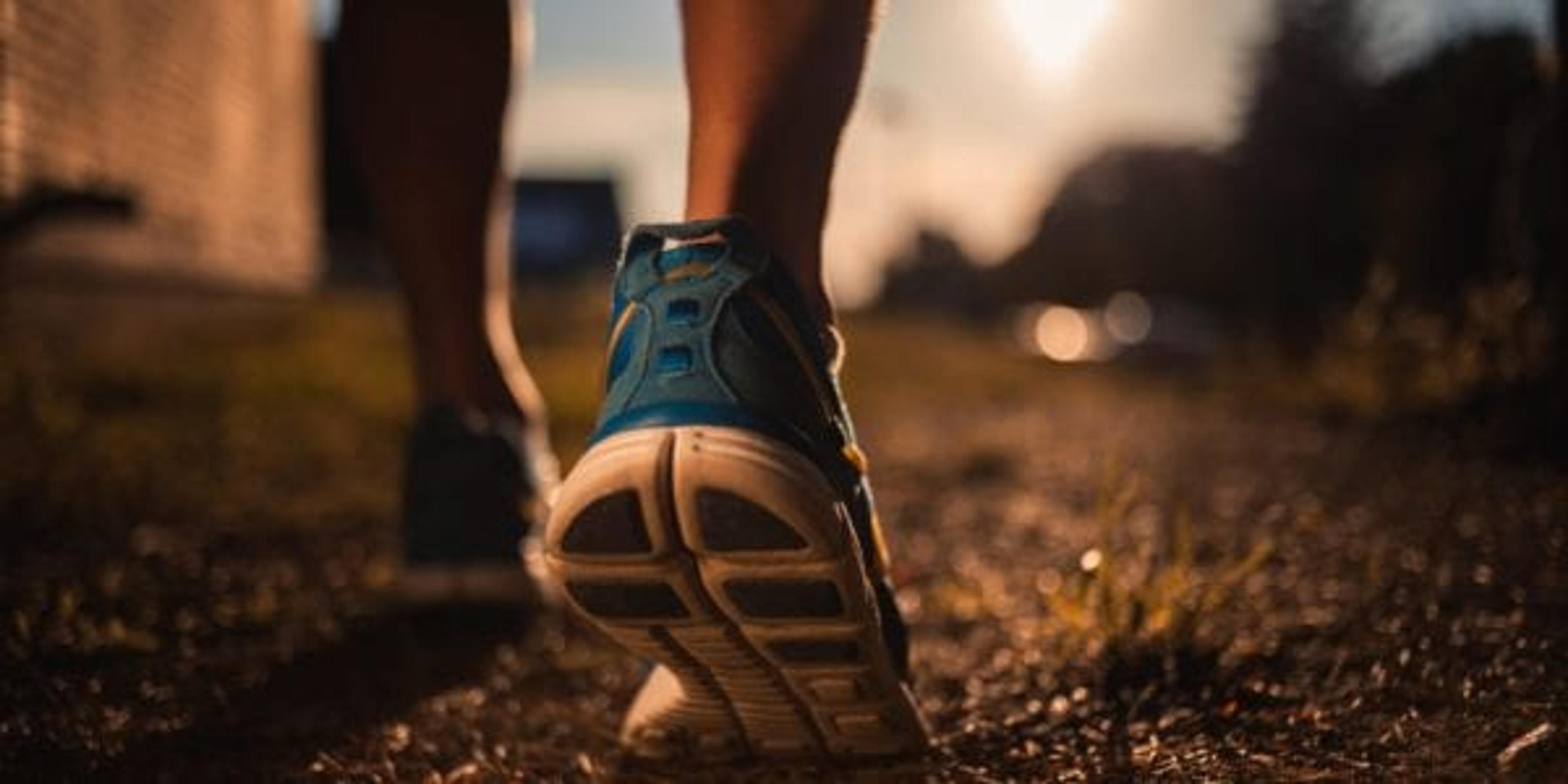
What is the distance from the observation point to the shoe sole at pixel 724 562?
1.13 metres

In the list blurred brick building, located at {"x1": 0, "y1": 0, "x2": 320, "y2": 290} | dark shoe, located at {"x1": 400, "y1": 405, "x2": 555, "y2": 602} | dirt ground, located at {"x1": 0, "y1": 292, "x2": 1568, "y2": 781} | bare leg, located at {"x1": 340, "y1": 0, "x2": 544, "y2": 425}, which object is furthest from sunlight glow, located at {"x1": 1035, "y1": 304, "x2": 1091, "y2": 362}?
dark shoe, located at {"x1": 400, "y1": 405, "x2": 555, "y2": 602}

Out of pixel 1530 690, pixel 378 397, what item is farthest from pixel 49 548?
pixel 378 397

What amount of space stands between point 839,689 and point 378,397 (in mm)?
4786

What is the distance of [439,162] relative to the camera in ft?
6.87

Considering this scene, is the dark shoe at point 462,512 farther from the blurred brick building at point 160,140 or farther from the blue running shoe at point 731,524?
the blurred brick building at point 160,140

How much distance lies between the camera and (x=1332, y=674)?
150cm

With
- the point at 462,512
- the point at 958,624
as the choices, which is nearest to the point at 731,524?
the point at 462,512

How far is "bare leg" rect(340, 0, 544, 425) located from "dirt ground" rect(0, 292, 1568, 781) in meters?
0.40

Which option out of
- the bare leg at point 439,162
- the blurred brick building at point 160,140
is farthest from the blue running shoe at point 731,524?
the blurred brick building at point 160,140

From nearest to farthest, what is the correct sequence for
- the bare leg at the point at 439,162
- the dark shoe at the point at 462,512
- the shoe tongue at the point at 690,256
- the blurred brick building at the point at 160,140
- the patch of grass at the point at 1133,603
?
the shoe tongue at the point at 690,256 → the patch of grass at the point at 1133,603 → the dark shoe at the point at 462,512 → the bare leg at the point at 439,162 → the blurred brick building at the point at 160,140

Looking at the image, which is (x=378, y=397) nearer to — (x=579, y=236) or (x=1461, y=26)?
(x=1461, y=26)

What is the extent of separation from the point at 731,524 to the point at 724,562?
39 millimetres

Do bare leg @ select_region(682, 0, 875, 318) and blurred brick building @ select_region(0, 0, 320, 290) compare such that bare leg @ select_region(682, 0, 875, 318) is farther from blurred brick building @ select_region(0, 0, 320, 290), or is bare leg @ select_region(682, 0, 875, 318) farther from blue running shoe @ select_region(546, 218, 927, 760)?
blurred brick building @ select_region(0, 0, 320, 290)

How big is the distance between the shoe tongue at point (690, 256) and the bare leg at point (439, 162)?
85 centimetres
